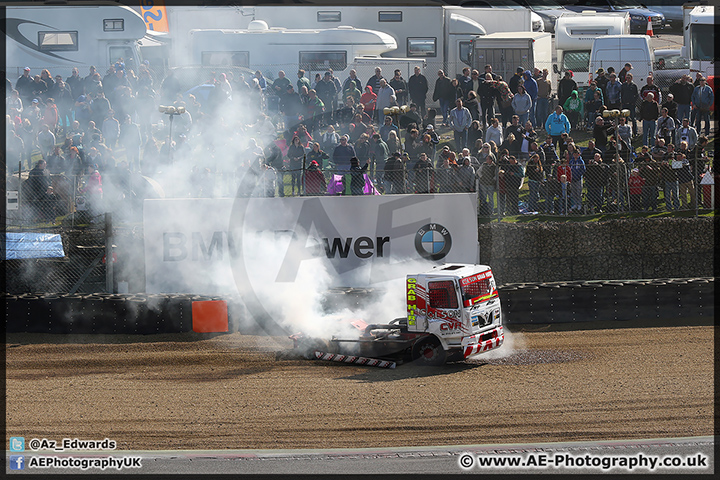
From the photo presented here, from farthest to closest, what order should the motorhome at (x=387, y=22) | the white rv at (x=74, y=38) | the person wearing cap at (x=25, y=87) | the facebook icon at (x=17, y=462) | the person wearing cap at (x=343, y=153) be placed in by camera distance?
the motorhome at (x=387, y=22) < the white rv at (x=74, y=38) < the person wearing cap at (x=25, y=87) < the person wearing cap at (x=343, y=153) < the facebook icon at (x=17, y=462)

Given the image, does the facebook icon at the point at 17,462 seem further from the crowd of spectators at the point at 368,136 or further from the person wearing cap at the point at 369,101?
the person wearing cap at the point at 369,101

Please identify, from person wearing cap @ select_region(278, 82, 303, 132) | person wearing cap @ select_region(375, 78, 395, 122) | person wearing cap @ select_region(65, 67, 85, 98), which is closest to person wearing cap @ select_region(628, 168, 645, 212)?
person wearing cap @ select_region(375, 78, 395, 122)

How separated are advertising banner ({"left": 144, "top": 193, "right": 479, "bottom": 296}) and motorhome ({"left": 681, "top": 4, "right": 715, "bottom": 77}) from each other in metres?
11.7

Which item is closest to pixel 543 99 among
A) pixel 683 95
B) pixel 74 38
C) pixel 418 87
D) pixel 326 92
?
pixel 418 87

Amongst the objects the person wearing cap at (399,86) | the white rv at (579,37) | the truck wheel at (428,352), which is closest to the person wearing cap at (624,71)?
the white rv at (579,37)

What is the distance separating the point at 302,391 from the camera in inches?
464

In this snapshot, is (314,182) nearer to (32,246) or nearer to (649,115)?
(32,246)

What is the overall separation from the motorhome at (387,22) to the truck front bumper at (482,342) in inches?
543

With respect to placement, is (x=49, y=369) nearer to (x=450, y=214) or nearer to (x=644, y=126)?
(x=450, y=214)

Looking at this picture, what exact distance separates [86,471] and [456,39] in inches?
774

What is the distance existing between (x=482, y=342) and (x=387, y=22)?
15.2 metres

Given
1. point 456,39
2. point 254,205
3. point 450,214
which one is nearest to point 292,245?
point 254,205

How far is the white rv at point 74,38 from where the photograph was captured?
23969 millimetres

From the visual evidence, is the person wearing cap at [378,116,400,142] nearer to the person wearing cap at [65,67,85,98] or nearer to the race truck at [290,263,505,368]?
the race truck at [290,263,505,368]
